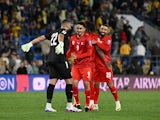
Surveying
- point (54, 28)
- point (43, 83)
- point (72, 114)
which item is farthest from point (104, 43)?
point (54, 28)

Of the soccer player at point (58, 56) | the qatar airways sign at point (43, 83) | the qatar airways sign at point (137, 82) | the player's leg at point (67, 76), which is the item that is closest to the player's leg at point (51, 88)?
the soccer player at point (58, 56)

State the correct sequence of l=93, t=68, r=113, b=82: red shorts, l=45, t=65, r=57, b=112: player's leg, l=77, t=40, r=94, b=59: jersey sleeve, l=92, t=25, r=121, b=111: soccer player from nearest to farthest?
l=45, t=65, r=57, b=112: player's leg < l=77, t=40, r=94, b=59: jersey sleeve < l=92, t=25, r=121, b=111: soccer player < l=93, t=68, r=113, b=82: red shorts

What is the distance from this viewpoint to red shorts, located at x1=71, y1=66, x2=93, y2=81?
17.3 m

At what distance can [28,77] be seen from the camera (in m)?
29.3

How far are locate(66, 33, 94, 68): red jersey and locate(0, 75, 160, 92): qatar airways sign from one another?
38.1ft

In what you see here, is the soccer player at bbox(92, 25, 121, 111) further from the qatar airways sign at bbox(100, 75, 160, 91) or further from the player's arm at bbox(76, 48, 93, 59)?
the qatar airways sign at bbox(100, 75, 160, 91)

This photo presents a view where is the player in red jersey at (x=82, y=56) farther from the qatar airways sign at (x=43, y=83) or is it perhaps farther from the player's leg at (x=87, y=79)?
the qatar airways sign at (x=43, y=83)

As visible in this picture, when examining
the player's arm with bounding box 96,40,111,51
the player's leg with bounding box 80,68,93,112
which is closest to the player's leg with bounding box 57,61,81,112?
the player's leg with bounding box 80,68,93,112

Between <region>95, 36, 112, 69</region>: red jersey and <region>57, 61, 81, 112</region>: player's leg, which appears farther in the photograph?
<region>95, 36, 112, 69</region>: red jersey

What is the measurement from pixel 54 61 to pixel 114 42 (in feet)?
62.2

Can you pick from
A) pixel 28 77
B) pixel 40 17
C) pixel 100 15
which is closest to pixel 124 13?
pixel 100 15

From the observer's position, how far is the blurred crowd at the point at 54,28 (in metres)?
31.5

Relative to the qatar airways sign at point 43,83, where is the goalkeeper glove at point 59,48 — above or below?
above

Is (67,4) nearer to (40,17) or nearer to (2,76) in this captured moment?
(40,17)
